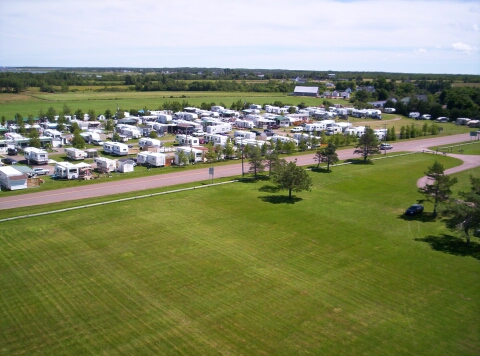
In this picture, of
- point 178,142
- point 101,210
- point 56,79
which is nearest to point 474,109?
point 178,142

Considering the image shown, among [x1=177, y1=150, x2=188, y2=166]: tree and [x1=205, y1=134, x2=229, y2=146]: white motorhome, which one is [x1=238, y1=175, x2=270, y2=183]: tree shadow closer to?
[x1=177, y1=150, x2=188, y2=166]: tree

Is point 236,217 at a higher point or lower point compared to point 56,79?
lower

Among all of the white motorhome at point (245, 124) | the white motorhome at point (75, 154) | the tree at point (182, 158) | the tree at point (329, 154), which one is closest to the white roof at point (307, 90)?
the white motorhome at point (245, 124)

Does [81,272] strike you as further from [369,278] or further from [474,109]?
[474,109]

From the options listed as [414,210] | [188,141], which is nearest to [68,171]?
[188,141]

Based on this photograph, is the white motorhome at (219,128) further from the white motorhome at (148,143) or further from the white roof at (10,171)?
the white roof at (10,171)

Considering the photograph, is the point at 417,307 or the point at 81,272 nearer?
the point at 417,307

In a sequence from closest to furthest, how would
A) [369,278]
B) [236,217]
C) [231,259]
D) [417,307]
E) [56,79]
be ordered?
[417,307], [369,278], [231,259], [236,217], [56,79]
